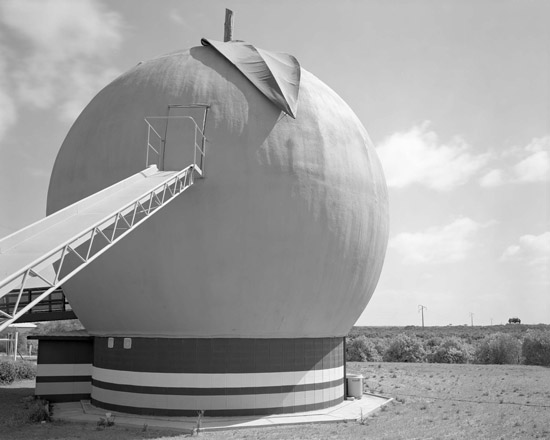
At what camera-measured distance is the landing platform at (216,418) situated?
15664 millimetres

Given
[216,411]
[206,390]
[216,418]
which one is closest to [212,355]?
[206,390]

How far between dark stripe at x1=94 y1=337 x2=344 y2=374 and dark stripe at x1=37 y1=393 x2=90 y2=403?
3.08 metres

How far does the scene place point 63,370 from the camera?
66.4 ft

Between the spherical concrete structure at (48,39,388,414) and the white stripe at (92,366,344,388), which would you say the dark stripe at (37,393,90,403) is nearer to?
the spherical concrete structure at (48,39,388,414)

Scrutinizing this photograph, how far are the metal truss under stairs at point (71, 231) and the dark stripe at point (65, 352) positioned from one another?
6733mm

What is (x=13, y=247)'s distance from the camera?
10.3 metres

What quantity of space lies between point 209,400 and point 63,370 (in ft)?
22.1

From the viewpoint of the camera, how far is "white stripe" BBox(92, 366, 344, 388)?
16641 mm

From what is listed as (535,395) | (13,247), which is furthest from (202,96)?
(535,395)

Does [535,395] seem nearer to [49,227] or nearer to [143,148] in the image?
[143,148]

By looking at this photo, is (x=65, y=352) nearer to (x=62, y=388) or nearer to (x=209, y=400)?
(x=62, y=388)

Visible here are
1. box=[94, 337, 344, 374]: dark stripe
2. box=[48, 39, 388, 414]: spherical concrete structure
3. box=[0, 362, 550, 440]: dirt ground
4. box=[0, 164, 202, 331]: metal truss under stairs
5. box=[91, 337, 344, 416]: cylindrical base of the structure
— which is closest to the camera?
box=[0, 164, 202, 331]: metal truss under stairs

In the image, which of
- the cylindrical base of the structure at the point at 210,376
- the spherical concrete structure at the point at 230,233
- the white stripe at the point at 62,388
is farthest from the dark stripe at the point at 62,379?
the cylindrical base of the structure at the point at 210,376

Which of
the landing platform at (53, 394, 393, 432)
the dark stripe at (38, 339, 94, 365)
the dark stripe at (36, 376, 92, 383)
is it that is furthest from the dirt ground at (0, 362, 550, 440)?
the dark stripe at (38, 339, 94, 365)
